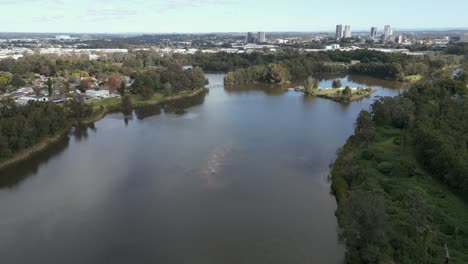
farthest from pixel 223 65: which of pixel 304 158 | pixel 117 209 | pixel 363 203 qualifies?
pixel 363 203

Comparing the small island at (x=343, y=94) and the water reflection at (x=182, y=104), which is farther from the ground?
the small island at (x=343, y=94)

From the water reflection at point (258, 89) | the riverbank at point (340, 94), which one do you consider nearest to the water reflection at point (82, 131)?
the water reflection at point (258, 89)

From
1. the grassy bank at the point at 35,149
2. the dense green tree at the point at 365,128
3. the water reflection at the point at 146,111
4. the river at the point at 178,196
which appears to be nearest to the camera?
the river at the point at 178,196

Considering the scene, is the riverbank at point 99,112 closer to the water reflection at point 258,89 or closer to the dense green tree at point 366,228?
the water reflection at point 258,89

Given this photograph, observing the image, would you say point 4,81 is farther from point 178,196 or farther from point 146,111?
point 178,196

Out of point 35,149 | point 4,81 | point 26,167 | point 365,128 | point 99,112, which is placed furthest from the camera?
point 4,81

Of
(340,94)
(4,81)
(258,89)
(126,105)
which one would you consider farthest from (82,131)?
(340,94)

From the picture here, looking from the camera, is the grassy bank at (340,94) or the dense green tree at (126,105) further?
the grassy bank at (340,94)
